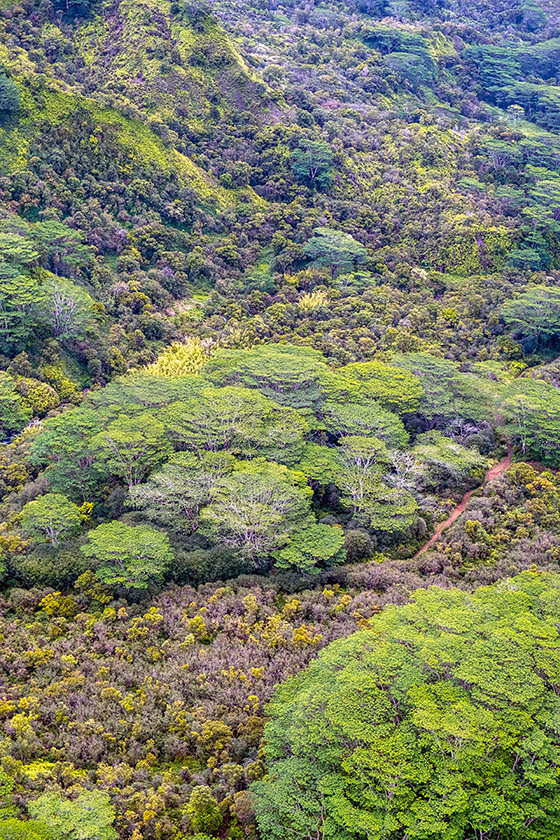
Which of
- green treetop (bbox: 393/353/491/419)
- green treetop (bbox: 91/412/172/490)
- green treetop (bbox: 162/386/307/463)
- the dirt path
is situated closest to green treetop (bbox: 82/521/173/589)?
green treetop (bbox: 91/412/172/490)

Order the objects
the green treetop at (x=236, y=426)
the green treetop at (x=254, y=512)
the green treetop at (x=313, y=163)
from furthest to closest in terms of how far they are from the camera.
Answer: the green treetop at (x=313, y=163), the green treetop at (x=236, y=426), the green treetop at (x=254, y=512)

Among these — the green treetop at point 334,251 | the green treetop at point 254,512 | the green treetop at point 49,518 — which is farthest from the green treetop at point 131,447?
the green treetop at point 334,251

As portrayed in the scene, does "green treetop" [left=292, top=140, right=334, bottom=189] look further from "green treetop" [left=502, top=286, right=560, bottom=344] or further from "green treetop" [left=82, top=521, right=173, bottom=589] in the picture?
"green treetop" [left=82, top=521, right=173, bottom=589]

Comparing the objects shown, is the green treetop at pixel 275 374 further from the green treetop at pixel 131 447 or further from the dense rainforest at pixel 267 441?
the green treetop at pixel 131 447

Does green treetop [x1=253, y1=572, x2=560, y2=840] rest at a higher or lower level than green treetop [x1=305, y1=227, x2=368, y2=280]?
lower

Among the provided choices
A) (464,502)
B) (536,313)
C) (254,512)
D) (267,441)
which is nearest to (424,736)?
(254,512)
